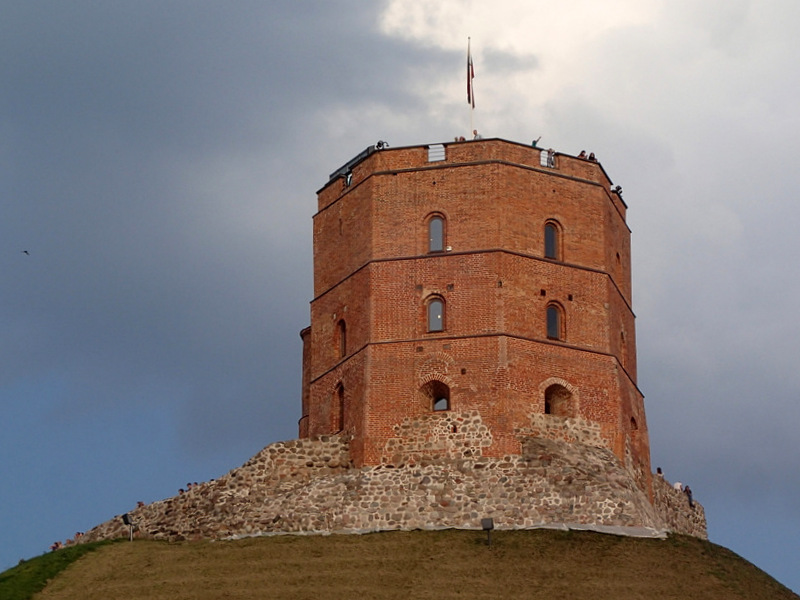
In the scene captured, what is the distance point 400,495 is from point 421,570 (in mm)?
4127

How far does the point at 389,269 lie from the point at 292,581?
420 inches

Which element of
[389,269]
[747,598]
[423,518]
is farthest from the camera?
[389,269]

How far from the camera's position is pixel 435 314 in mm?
54812

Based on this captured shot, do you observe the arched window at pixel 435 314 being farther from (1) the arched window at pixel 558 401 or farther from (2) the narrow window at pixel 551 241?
(1) the arched window at pixel 558 401

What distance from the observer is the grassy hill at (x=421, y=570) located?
47.5 meters

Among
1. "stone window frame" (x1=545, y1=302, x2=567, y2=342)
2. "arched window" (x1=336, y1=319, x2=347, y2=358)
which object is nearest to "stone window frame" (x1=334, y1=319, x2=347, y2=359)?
"arched window" (x1=336, y1=319, x2=347, y2=358)

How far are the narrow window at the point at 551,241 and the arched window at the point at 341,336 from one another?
5.97 metres

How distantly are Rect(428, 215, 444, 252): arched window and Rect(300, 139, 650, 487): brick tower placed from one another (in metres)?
0.04

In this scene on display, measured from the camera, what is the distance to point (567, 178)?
185ft

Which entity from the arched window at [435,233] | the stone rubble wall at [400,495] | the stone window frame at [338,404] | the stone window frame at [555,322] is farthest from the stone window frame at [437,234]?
the stone rubble wall at [400,495]

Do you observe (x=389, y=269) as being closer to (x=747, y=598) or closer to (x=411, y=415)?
Result: (x=411, y=415)

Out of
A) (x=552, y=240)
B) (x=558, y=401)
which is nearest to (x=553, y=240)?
(x=552, y=240)

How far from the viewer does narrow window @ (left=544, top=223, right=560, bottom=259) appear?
2194 inches

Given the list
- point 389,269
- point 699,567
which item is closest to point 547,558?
point 699,567
